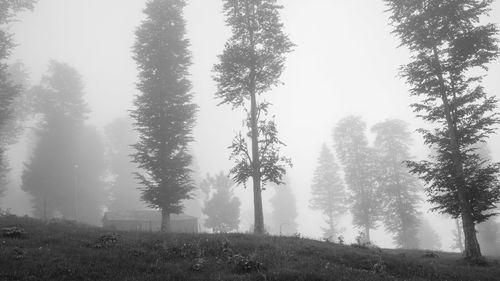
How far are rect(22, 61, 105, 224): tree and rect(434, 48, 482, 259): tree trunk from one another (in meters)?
42.2

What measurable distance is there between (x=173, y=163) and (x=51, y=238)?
13.4 m

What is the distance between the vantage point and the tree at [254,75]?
20.9 meters

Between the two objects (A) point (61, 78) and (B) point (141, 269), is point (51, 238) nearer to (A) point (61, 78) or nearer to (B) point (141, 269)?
(B) point (141, 269)

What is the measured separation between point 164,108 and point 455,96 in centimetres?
2027

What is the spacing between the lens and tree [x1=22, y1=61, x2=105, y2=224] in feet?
135

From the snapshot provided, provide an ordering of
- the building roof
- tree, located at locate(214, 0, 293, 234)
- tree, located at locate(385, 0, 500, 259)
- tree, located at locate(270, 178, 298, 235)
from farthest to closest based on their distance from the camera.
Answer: tree, located at locate(270, 178, 298, 235) < the building roof < tree, located at locate(214, 0, 293, 234) < tree, located at locate(385, 0, 500, 259)

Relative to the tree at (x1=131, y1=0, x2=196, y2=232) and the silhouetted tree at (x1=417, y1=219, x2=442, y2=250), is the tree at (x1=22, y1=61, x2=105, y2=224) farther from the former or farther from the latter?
the silhouetted tree at (x1=417, y1=219, x2=442, y2=250)

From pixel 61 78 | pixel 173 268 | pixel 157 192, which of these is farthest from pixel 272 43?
pixel 61 78

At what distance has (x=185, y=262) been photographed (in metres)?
10.4

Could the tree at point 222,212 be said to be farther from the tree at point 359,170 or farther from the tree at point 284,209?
the tree at point 359,170

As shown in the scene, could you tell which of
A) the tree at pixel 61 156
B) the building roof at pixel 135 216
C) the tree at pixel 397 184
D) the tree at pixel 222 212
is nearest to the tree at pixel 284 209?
the tree at pixel 222 212

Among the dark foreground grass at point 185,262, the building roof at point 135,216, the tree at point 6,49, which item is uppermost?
the tree at point 6,49

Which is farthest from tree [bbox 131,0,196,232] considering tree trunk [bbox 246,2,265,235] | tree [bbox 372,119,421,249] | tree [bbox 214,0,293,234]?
tree [bbox 372,119,421,249]

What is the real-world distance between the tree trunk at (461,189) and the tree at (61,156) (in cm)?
4222
